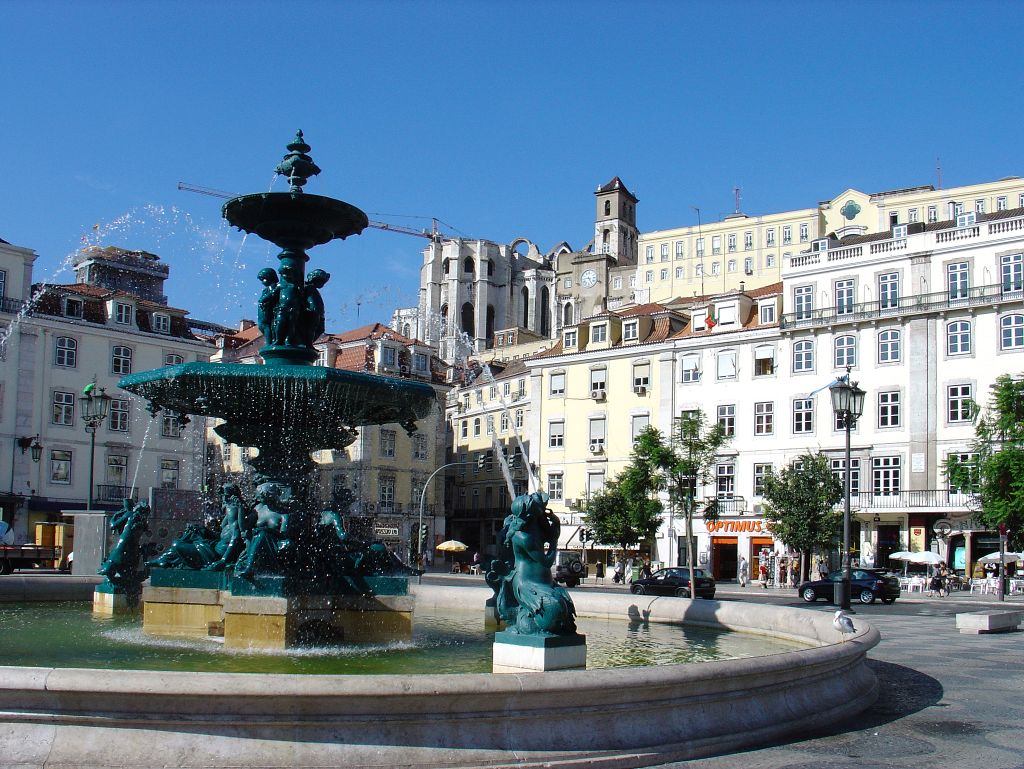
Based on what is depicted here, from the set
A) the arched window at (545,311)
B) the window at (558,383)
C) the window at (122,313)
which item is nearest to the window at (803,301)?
the window at (558,383)

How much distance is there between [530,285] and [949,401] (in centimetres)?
9011

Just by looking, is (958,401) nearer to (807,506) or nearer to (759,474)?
(807,506)

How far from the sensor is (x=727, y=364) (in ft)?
179

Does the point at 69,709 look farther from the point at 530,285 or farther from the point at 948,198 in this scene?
the point at 530,285

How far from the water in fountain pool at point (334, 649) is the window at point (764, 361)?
39.2 m

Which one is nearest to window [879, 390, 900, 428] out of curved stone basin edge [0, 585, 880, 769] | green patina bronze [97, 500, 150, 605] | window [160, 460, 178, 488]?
window [160, 460, 178, 488]

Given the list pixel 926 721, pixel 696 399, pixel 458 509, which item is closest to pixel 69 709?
pixel 926 721

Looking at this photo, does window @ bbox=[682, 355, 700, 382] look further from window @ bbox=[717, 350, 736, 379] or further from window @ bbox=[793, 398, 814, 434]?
window @ bbox=[793, 398, 814, 434]

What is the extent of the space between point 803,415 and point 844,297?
19.2ft

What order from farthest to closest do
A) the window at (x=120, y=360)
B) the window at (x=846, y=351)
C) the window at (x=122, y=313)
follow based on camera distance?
1. the window at (x=122, y=313)
2. the window at (x=120, y=360)
3. the window at (x=846, y=351)

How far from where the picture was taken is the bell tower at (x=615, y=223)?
12574cm

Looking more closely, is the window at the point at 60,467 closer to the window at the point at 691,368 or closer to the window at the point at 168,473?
the window at the point at 168,473

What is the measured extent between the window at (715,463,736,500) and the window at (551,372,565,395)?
10709mm

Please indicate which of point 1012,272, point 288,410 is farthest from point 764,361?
point 288,410
